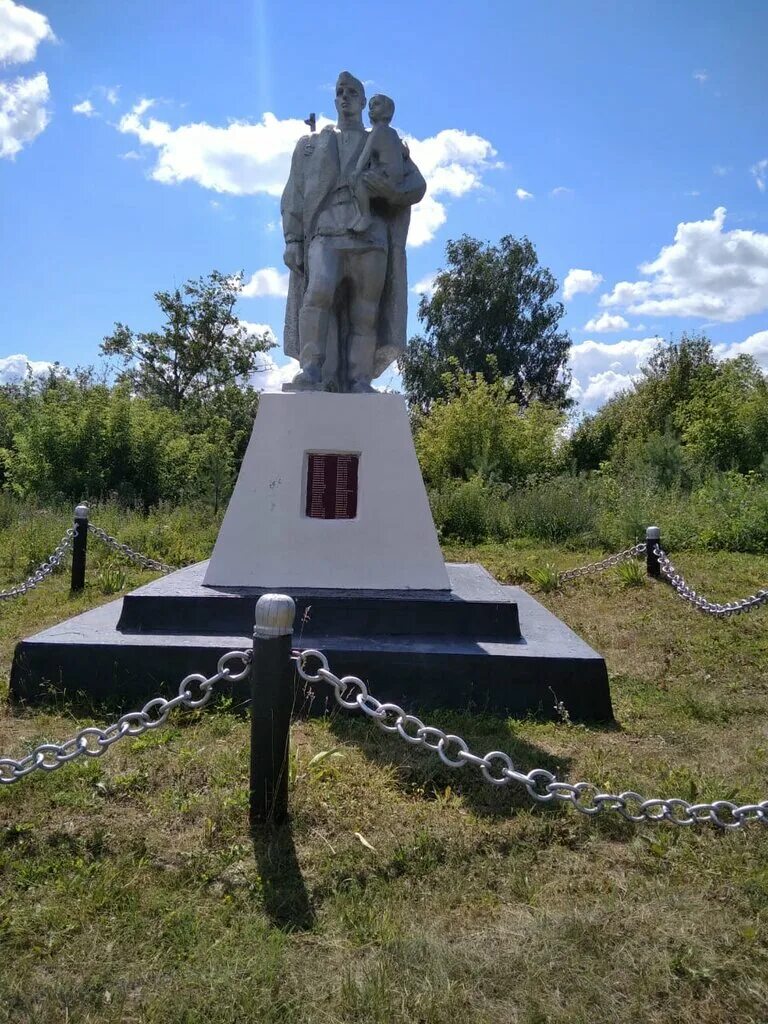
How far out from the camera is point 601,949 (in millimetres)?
1925

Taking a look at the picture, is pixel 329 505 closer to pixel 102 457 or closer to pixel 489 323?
pixel 102 457

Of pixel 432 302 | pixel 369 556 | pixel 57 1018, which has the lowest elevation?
pixel 57 1018

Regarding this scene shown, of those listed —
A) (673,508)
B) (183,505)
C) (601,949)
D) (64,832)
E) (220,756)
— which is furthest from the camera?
(183,505)

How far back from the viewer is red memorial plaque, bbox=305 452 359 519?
4.72 meters

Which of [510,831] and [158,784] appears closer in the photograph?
[510,831]

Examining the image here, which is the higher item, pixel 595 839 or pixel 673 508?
pixel 673 508

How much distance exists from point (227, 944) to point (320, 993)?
0.98 ft

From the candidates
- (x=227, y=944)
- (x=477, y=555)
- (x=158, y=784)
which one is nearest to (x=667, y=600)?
(x=477, y=555)

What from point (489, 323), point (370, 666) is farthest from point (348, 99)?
point (489, 323)

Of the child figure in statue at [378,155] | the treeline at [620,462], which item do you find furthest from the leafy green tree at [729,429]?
the child figure in statue at [378,155]

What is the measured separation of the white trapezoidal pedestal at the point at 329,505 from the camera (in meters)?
4.62

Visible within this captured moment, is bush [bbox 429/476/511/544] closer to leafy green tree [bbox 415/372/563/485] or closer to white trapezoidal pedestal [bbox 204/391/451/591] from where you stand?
leafy green tree [bbox 415/372/563/485]

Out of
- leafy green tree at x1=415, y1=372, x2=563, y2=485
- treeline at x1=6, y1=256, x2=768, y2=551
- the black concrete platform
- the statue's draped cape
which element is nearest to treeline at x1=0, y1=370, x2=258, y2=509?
treeline at x1=6, y1=256, x2=768, y2=551

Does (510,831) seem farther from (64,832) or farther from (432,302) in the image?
→ (432,302)
